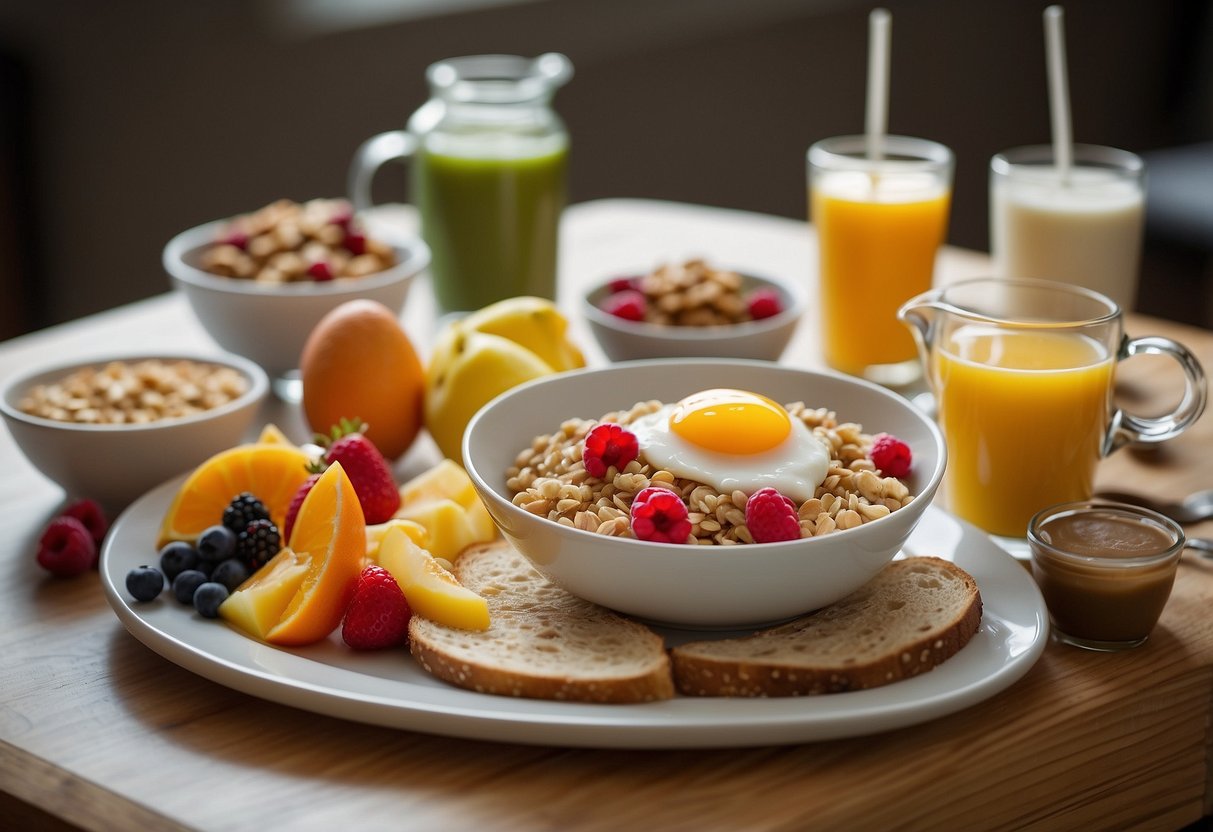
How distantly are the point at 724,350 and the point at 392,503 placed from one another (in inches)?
19.8

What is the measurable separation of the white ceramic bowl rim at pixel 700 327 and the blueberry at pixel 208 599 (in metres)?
0.65

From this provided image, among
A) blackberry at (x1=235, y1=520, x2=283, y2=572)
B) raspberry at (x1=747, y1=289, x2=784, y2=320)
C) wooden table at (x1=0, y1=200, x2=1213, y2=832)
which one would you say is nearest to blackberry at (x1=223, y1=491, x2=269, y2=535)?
blackberry at (x1=235, y1=520, x2=283, y2=572)

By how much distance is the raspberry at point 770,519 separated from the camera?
3.27 feet

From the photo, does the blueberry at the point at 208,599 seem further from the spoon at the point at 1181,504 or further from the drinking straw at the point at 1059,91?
the drinking straw at the point at 1059,91

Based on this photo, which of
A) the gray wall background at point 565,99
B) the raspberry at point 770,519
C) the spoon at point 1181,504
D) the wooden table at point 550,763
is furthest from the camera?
the gray wall background at point 565,99

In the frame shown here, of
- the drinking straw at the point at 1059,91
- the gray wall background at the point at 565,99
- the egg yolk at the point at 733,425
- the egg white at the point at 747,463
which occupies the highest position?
the drinking straw at the point at 1059,91

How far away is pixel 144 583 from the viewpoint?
1098 mm

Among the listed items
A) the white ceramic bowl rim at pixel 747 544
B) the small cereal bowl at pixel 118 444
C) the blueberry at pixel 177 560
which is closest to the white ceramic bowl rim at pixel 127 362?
the small cereal bowl at pixel 118 444

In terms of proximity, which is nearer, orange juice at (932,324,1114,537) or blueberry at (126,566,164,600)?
blueberry at (126,566,164,600)

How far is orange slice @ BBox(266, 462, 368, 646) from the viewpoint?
1.05 metres

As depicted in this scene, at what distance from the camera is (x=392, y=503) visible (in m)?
1.24

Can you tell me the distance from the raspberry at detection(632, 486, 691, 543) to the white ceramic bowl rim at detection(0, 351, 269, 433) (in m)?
0.55

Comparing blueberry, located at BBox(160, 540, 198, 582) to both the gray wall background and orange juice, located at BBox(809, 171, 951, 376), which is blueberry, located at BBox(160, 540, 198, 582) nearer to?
orange juice, located at BBox(809, 171, 951, 376)

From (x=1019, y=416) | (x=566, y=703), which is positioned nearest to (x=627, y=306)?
(x=1019, y=416)
